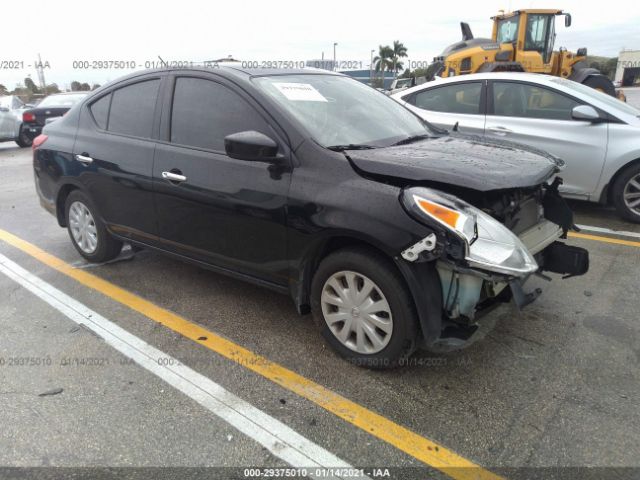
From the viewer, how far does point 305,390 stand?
8.94ft

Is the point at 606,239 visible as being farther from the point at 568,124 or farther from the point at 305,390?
the point at 305,390

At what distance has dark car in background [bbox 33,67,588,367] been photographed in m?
2.51

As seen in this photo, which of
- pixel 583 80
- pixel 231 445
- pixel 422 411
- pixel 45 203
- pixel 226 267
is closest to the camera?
pixel 231 445

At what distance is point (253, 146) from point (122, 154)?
1.54 meters

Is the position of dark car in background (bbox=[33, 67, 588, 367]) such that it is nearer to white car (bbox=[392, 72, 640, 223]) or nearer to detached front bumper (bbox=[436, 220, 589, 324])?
detached front bumper (bbox=[436, 220, 589, 324])

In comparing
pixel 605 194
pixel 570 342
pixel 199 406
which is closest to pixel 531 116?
pixel 605 194

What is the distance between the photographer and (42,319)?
362 cm

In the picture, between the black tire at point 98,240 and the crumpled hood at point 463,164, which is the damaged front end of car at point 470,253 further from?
the black tire at point 98,240

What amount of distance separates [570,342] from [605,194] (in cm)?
300

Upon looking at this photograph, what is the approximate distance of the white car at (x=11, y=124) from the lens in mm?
13227

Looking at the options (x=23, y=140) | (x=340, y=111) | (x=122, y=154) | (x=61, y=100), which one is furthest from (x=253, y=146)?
(x=23, y=140)

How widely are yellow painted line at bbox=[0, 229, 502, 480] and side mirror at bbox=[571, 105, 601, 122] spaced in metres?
4.17

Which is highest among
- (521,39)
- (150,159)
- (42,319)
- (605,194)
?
(521,39)

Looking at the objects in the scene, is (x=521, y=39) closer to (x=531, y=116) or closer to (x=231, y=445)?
(x=531, y=116)
